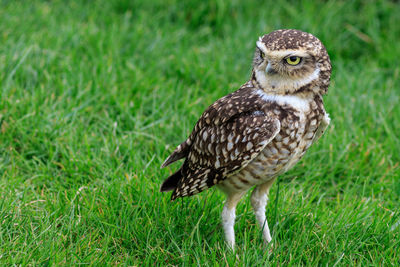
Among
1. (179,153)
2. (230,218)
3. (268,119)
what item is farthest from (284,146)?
(179,153)

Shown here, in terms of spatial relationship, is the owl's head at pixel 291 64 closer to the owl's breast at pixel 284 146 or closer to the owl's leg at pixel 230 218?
the owl's breast at pixel 284 146

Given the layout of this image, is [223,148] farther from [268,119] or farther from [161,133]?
[161,133]

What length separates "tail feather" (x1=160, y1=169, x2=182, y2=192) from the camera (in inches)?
153

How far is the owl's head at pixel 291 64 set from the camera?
3.22 meters

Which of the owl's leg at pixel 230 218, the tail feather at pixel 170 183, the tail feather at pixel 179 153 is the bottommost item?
the owl's leg at pixel 230 218

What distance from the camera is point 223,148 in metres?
3.52

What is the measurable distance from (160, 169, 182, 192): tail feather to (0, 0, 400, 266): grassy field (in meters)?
0.13

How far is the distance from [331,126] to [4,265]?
3061mm

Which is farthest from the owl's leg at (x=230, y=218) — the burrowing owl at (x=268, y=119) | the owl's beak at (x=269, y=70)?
the owl's beak at (x=269, y=70)

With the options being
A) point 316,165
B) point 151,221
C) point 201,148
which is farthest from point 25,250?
point 316,165

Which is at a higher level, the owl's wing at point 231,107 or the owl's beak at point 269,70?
the owl's beak at point 269,70

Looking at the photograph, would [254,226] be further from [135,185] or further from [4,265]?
[4,265]

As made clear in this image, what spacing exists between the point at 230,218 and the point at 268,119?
771 millimetres

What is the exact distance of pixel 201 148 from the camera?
145 inches
